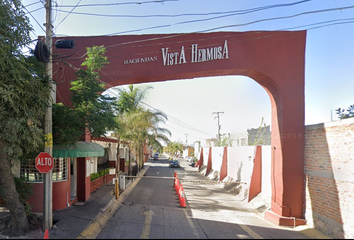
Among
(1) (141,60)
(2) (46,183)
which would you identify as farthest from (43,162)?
(1) (141,60)

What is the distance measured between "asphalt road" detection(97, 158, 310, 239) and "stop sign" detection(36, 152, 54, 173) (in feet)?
8.51

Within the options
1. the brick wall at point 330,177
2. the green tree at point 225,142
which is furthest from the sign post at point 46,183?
the green tree at point 225,142

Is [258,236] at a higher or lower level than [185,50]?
lower

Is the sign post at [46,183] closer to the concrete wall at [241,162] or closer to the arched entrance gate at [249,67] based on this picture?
the arched entrance gate at [249,67]

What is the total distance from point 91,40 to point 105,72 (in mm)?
1812

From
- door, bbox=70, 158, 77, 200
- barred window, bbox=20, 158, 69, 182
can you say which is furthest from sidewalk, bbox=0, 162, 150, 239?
barred window, bbox=20, 158, 69, 182

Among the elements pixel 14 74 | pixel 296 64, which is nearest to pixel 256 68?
pixel 296 64

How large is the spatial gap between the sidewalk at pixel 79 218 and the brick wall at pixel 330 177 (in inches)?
284

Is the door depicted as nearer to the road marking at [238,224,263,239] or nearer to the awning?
the awning

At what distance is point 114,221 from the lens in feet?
28.8

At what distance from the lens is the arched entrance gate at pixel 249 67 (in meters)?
8.95

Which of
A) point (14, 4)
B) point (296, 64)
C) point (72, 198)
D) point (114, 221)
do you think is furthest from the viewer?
point (72, 198)

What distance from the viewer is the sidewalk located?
272 inches

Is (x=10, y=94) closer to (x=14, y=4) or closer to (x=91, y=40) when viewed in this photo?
(x=14, y=4)
